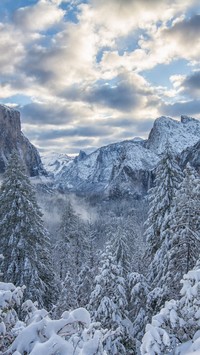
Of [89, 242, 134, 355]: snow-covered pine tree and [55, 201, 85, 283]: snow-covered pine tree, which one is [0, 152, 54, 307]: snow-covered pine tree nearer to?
[89, 242, 134, 355]: snow-covered pine tree

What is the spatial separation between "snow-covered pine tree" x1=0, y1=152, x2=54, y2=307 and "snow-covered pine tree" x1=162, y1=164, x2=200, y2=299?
6778mm

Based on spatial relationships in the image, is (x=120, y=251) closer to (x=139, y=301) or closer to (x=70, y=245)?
(x=70, y=245)

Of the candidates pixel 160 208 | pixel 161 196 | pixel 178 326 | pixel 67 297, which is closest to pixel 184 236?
pixel 160 208

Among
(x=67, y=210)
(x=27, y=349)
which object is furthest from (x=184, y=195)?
(x=67, y=210)

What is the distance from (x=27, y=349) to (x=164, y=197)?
13.8 metres

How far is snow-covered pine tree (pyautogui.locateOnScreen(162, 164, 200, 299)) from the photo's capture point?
47.2ft

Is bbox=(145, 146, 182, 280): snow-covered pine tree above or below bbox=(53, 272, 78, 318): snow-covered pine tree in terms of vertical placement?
above

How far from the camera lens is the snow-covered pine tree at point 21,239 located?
1744 centimetres

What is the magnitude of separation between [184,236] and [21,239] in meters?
8.18

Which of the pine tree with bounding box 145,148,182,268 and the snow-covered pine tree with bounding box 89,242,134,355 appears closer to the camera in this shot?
the snow-covered pine tree with bounding box 89,242,134,355

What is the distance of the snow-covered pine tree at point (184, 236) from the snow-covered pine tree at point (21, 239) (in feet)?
22.2

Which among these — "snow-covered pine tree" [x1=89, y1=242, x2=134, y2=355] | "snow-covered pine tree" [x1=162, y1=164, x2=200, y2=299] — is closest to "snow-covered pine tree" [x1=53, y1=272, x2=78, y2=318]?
"snow-covered pine tree" [x1=89, y1=242, x2=134, y2=355]

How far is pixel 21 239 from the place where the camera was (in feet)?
58.1

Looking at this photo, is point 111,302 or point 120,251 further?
point 120,251
